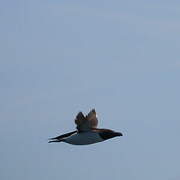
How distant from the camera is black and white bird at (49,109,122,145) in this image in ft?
120

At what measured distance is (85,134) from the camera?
37.0 metres

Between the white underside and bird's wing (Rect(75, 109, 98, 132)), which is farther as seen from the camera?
the white underside

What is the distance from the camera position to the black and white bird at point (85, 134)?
3650cm

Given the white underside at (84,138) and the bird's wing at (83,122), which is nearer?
the bird's wing at (83,122)

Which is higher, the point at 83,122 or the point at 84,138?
the point at 83,122

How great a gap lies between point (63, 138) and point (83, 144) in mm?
2002

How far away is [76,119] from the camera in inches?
1431

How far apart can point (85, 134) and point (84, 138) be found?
0.29 m

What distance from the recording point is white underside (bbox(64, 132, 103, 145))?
36.6 m

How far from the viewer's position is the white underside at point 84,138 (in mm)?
36594

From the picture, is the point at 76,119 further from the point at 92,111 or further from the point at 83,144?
the point at 92,111

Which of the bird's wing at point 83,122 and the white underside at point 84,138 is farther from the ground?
the bird's wing at point 83,122

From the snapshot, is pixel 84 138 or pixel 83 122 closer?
pixel 83 122

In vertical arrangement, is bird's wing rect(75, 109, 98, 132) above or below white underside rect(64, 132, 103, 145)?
above
